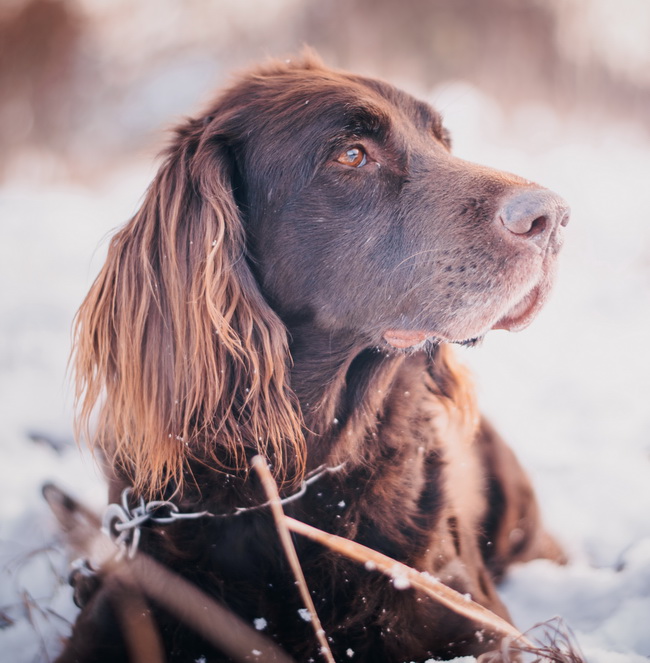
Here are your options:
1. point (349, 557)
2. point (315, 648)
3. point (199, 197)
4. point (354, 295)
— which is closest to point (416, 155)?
point (354, 295)

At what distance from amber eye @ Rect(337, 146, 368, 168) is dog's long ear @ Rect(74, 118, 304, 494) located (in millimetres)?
339

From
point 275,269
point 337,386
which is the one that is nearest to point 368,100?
point 275,269

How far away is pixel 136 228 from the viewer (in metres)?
1.68

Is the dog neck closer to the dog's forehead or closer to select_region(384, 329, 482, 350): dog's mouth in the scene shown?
select_region(384, 329, 482, 350): dog's mouth

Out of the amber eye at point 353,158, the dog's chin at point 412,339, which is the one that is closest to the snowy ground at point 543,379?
the dog's chin at point 412,339

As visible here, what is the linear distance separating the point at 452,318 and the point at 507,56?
295 cm

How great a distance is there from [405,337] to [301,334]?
0.30 m

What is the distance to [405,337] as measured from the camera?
61.0 inches

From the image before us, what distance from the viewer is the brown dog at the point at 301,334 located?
4.83 feet

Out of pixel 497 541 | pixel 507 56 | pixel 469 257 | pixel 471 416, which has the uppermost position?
pixel 507 56

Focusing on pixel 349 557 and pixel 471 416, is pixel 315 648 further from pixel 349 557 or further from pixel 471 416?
pixel 471 416

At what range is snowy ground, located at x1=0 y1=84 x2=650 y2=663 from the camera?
1730 millimetres

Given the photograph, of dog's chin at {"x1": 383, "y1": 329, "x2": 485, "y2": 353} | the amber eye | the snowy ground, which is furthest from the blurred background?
the amber eye

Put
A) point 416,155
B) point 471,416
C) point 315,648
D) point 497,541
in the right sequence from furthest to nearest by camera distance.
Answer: point 497,541 → point 471,416 → point 416,155 → point 315,648
